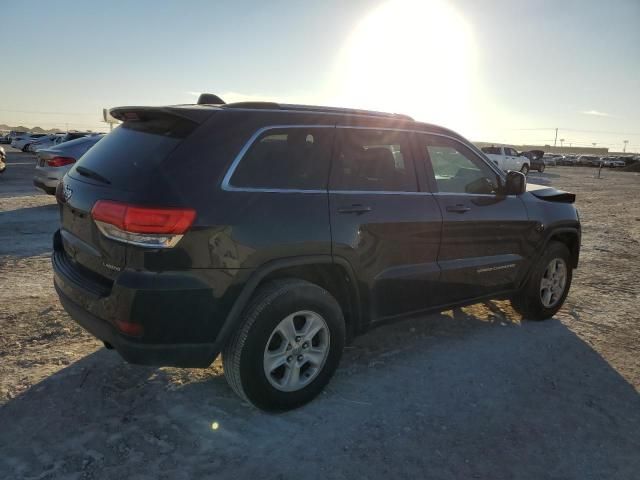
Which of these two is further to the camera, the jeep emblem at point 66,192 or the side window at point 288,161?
the jeep emblem at point 66,192

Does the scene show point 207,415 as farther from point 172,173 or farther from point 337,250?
point 172,173

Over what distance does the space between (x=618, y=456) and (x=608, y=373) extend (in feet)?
3.91

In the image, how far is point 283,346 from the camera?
3.04m

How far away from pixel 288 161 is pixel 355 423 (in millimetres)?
1690

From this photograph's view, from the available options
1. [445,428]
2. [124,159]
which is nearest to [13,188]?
[124,159]

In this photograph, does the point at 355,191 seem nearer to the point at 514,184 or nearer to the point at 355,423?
the point at 355,423

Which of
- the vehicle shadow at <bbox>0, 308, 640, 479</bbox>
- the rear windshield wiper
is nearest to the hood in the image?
the vehicle shadow at <bbox>0, 308, 640, 479</bbox>

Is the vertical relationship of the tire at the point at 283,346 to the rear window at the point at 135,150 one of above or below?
below

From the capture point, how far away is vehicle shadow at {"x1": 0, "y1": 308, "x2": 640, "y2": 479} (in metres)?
2.60

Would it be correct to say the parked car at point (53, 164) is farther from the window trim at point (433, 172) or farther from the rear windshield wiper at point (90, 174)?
the window trim at point (433, 172)

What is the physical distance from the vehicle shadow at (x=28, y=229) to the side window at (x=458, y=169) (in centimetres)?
553

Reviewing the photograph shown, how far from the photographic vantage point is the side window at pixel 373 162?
10.9 feet

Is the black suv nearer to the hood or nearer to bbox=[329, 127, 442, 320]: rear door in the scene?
bbox=[329, 127, 442, 320]: rear door

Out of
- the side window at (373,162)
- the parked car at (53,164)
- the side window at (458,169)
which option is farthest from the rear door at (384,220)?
the parked car at (53,164)
